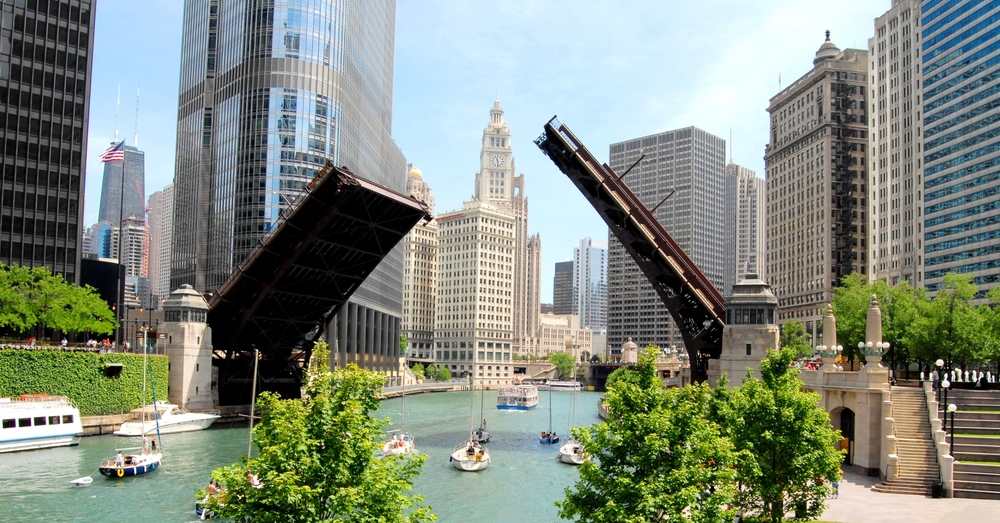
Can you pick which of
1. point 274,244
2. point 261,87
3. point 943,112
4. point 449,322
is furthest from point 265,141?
point 449,322

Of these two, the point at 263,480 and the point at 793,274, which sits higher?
the point at 793,274

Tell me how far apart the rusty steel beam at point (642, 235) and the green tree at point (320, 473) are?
1412 inches

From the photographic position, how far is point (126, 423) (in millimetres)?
53875

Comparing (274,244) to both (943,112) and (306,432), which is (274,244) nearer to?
(306,432)

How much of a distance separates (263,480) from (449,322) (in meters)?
181

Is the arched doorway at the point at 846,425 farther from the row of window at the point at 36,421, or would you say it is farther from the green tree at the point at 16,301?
the green tree at the point at 16,301

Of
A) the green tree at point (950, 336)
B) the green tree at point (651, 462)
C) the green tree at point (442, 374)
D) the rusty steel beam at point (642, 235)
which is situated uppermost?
the rusty steel beam at point (642, 235)

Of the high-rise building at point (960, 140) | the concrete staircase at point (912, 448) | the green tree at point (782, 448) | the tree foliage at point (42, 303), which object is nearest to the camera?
the green tree at point (782, 448)

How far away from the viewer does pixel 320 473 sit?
50.4ft

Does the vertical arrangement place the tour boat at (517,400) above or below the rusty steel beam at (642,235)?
below

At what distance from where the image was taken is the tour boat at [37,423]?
47062mm

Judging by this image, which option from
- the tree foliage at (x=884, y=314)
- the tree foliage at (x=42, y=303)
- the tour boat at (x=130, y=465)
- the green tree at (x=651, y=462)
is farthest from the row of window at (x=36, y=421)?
the tree foliage at (x=884, y=314)

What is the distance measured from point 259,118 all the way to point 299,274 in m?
36.3

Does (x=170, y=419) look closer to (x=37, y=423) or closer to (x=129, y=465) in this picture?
(x=37, y=423)
